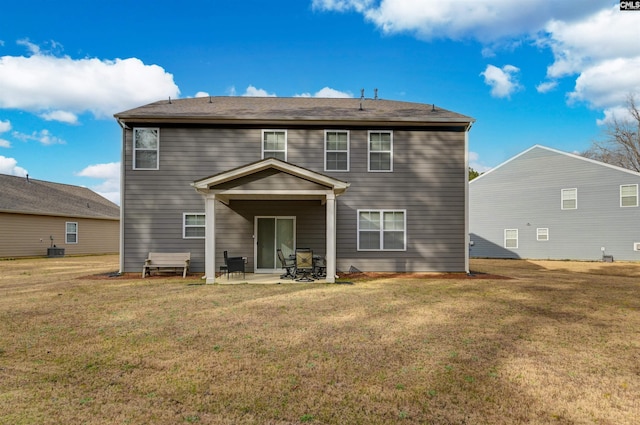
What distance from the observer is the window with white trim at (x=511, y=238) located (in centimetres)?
2275

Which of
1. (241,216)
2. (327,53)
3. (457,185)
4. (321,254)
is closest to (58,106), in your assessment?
(327,53)

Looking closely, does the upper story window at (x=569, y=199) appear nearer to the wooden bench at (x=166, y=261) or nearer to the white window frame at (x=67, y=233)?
the wooden bench at (x=166, y=261)

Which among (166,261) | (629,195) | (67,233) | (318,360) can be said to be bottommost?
(318,360)

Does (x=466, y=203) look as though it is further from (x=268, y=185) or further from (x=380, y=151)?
(x=268, y=185)

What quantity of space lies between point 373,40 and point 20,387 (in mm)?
19999

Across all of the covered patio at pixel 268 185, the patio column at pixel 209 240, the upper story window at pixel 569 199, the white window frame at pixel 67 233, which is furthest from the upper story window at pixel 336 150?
the white window frame at pixel 67 233

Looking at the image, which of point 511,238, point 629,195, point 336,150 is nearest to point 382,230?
point 336,150

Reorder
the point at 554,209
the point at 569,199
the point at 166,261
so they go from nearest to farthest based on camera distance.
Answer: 1. the point at 166,261
2. the point at 569,199
3. the point at 554,209

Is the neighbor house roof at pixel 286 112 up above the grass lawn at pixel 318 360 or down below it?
above

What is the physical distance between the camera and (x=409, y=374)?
3906mm

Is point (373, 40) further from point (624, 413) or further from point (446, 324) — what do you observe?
point (624, 413)

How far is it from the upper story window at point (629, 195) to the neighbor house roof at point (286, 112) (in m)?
13.0

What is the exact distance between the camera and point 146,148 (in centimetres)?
1304

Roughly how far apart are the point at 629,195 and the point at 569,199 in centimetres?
267
